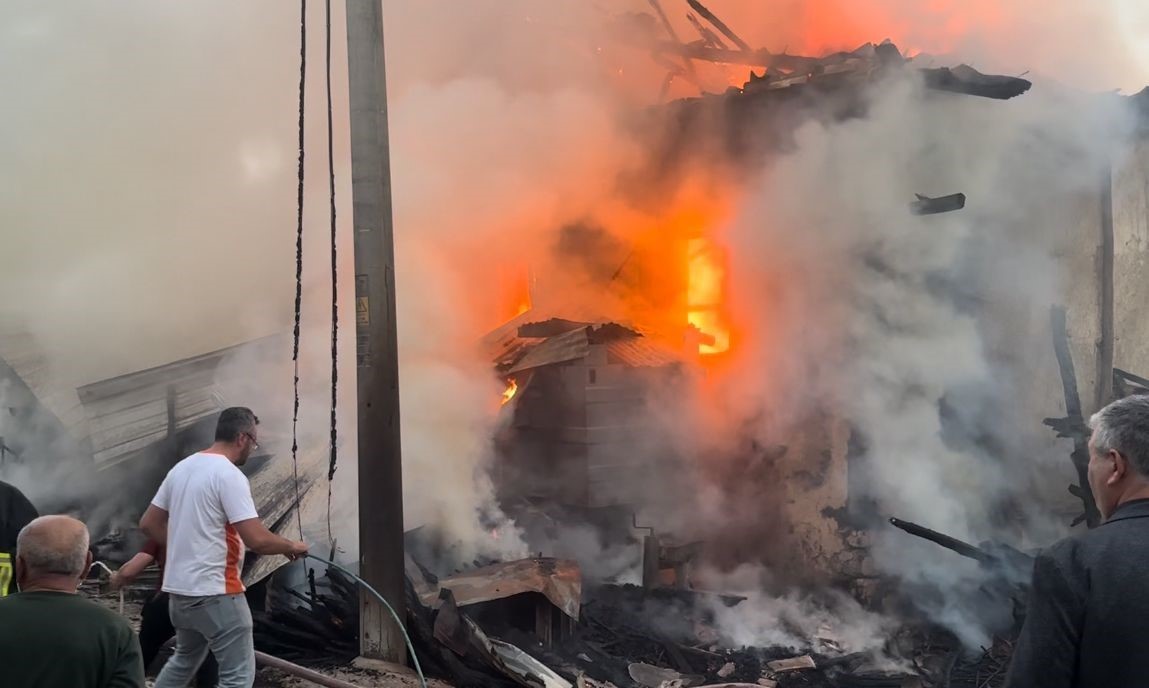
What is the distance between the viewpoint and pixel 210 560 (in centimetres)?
359

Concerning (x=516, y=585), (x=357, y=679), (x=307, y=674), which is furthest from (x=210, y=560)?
(x=516, y=585)

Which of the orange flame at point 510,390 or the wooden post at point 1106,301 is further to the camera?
the wooden post at point 1106,301

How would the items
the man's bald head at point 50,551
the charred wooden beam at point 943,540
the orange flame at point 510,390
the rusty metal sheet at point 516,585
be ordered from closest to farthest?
1. the man's bald head at point 50,551
2. the rusty metal sheet at point 516,585
3. the charred wooden beam at point 943,540
4. the orange flame at point 510,390

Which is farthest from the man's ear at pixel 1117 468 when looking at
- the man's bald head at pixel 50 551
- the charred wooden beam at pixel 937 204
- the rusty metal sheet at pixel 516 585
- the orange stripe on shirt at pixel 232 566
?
the charred wooden beam at pixel 937 204

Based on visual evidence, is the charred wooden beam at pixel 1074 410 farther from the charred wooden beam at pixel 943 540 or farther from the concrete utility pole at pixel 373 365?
the concrete utility pole at pixel 373 365

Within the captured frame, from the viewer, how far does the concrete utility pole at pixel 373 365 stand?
5066 mm

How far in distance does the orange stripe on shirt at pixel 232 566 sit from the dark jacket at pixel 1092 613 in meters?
3.16

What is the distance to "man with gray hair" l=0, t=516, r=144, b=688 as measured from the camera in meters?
2.02

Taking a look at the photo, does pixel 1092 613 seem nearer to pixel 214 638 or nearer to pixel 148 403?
pixel 214 638

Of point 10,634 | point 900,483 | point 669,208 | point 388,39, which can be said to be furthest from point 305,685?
point 388,39

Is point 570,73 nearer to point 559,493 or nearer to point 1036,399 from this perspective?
point 559,493

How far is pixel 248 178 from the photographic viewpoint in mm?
9547

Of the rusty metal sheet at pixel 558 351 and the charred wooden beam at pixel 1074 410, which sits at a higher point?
the rusty metal sheet at pixel 558 351

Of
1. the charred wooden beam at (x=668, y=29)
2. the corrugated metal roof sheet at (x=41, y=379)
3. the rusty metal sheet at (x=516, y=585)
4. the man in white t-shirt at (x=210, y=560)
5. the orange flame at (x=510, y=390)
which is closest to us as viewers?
the man in white t-shirt at (x=210, y=560)
